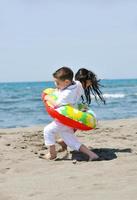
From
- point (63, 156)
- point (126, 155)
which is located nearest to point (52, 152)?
point (63, 156)

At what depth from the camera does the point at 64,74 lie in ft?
21.8

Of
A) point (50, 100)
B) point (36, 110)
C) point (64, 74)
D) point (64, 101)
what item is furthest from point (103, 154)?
point (36, 110)

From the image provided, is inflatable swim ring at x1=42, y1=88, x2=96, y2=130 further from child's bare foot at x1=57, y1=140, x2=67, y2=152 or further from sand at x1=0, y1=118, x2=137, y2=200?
child's bare foot at x1=57, y1=140, x2=67, y2=152

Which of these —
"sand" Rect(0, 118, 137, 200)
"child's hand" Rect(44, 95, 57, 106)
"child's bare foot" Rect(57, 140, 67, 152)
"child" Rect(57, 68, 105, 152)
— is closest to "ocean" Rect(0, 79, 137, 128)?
"child" Rect(57, 68, 105, 152)

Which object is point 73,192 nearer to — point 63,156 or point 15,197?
point 15,197

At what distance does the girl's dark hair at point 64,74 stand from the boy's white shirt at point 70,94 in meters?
0.12

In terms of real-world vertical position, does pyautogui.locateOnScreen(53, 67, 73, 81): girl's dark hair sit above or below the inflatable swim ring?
above

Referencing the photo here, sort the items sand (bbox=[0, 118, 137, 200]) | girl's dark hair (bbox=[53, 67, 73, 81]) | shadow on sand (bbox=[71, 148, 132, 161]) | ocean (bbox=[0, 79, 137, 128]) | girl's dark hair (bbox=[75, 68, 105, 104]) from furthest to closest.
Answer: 1. ocean (bbox=[0, 79, 137, 128])
2. girl's dark hair (bbox=[75, 68, 105, 104])
3. girl's dark hair (bbox=[53, 67, 73, 81])
4. shadow on sand (bbox=[71, 148, 132, 161])
5. sand (bbox=[0, 118, 137, 200])

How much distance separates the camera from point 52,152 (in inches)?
259

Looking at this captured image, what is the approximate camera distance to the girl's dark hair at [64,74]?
21.8 ft

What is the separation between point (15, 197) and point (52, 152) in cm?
201

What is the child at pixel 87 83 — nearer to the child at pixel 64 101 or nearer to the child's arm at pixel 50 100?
the child at pixel 64 101

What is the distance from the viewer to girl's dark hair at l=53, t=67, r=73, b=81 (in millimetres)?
6637

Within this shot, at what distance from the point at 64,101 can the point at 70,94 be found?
0.42 feet
